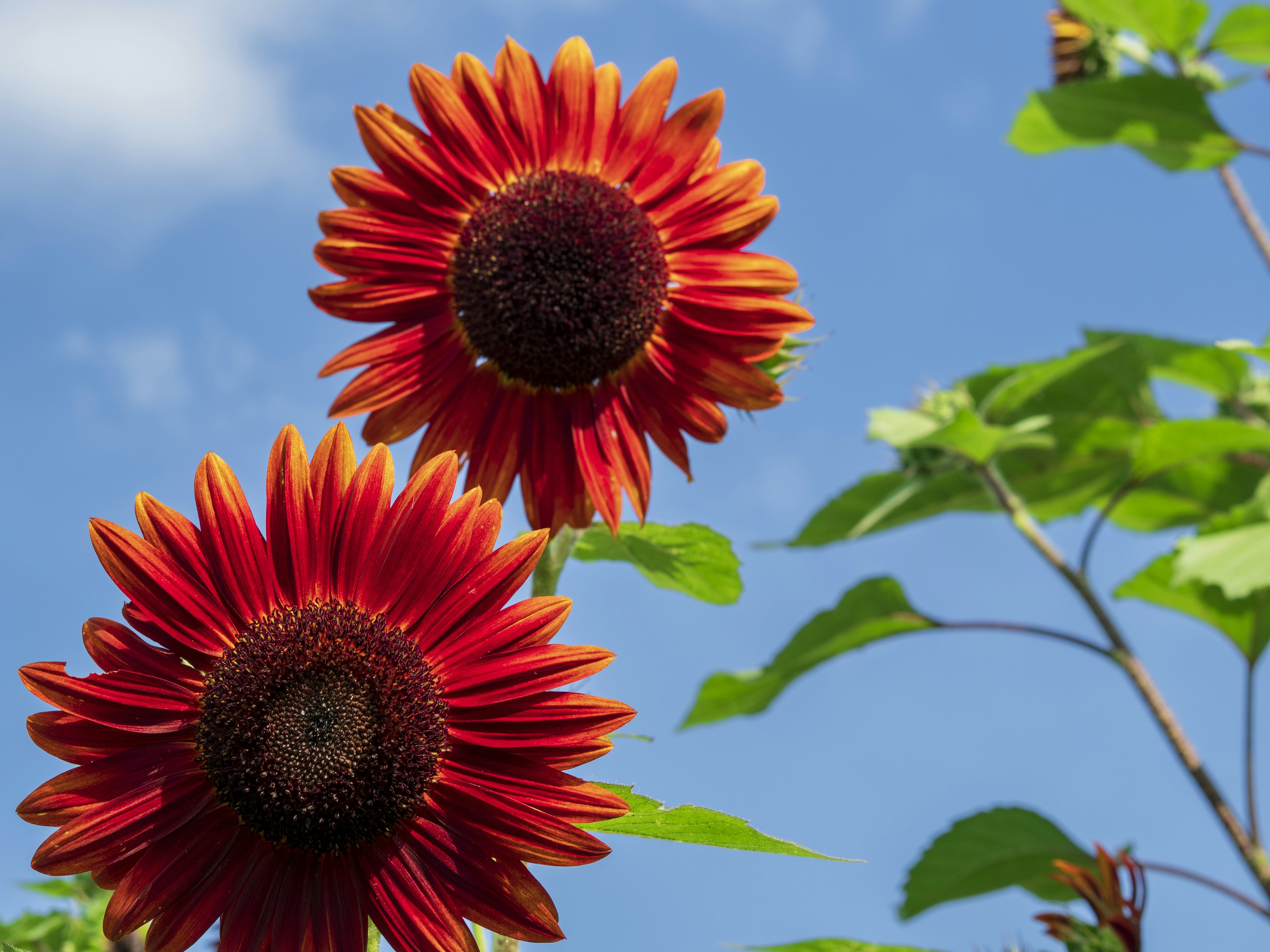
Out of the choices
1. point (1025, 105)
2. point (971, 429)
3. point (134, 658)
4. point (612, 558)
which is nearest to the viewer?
point (134, 658)

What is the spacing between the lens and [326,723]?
1047 mm

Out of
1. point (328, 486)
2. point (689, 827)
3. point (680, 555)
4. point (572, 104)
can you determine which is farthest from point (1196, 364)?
point (328, 486)

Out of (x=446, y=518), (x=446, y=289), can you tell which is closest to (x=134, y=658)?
(x=446, y=518)

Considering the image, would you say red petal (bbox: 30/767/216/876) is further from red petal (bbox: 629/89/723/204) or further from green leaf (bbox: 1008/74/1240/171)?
green leaf (bbox: 1008/74/1240/171)

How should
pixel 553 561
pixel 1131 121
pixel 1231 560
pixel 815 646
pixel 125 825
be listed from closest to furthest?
pixel 125 825 < pixel 553 561 < pixel 1231 560 < pixel 815 646 < pixel 1131 121

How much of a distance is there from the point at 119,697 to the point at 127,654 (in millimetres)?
40

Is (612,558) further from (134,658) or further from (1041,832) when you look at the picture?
(1041,832)

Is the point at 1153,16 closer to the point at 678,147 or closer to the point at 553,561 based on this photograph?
the point at 678,147

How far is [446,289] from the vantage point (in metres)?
1.50

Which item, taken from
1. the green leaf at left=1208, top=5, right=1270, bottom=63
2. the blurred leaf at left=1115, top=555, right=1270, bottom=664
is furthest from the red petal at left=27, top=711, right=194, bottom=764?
the green leaf at left=1208, top=5, right=1270, bottom=63

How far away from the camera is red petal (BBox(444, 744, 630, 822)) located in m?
1.00

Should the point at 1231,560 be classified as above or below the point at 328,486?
above

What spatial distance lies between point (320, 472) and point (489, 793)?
0.35 metres

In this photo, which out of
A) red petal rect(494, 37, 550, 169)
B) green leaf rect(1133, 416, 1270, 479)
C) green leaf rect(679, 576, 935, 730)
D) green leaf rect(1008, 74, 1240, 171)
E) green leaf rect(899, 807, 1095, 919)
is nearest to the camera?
red petal rect(494, 37, 550, 169)
